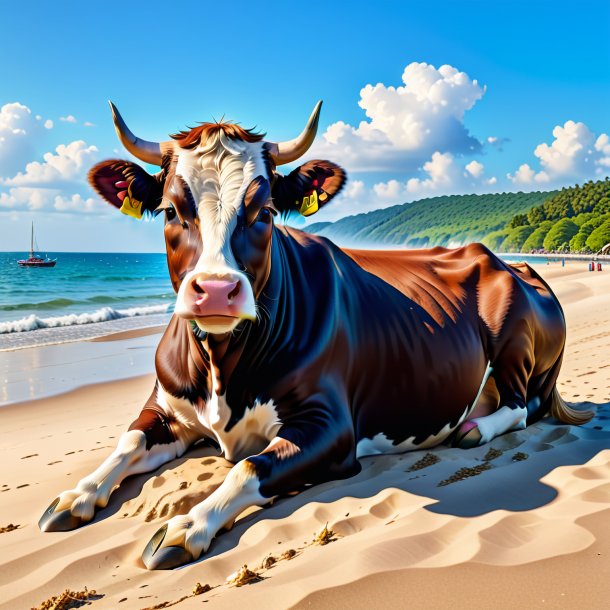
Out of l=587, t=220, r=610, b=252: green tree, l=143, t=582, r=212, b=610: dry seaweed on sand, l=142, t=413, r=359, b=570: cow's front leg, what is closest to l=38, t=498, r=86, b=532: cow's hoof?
l=142, t=413, r=359, b=570: cow's front leg

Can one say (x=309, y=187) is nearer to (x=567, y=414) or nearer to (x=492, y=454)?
(x=492, y=454)

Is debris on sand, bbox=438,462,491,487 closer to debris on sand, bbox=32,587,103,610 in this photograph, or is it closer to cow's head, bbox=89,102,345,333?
cow's head, bbox=89,102,345,333

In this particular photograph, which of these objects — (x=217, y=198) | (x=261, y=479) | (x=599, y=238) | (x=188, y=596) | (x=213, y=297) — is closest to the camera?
(x=188, y=596)

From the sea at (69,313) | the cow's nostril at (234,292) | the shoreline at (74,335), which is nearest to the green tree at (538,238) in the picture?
the sea at (69,313)

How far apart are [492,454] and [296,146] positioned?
2.38 metres

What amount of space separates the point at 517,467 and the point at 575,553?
1469 mm

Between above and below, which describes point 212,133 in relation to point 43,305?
above

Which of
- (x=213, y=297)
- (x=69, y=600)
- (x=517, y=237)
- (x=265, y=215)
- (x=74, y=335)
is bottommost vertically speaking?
(x=69, y=600)

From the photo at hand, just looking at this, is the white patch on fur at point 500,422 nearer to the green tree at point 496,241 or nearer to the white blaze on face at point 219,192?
the white blaze on face at point 219,192

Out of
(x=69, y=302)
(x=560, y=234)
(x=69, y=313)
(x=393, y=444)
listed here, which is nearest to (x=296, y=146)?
(x=393, y=444)

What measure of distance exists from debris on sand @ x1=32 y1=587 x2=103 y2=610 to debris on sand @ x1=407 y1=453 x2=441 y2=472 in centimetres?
204

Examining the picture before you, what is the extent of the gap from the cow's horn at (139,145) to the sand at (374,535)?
1889 millimetres

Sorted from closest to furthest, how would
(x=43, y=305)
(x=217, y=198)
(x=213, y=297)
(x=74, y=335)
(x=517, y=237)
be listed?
(x=213, y=297) < (x=217, y=198) < (x=74, y=335) < (x=43, y=305) < (x=517, y=237)

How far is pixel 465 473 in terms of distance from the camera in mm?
3783
